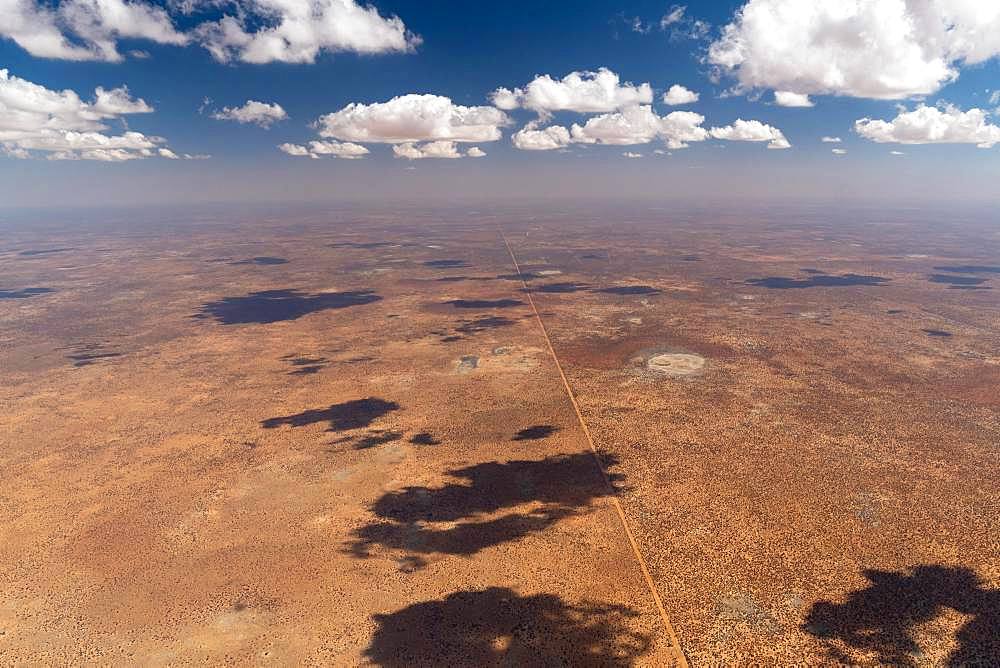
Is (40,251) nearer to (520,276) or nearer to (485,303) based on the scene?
(520,276)

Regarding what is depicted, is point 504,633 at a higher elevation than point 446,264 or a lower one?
lower

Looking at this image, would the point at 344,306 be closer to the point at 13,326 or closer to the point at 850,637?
the point at 13,326

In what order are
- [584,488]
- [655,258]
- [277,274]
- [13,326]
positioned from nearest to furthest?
1. [584,488]
2. [13,326]
3. [277,274]
4. [655,258]

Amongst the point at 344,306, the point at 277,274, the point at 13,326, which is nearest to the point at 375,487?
the point at 344,306

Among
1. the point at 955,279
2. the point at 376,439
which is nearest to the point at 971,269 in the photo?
the point at 955,279

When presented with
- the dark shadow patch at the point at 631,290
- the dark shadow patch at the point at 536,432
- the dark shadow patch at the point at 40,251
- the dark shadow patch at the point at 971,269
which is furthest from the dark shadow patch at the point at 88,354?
the dark shadow patch at the point at 971,269

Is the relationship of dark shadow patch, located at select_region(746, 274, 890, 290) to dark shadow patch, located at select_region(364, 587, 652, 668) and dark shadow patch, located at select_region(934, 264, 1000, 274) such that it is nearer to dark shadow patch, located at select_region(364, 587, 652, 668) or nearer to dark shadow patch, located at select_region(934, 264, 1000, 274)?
dark shadow patch, located at select_region(934, 264, 1000, 274)

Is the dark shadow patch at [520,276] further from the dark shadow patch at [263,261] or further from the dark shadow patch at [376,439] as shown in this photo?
the dark shadow patch at [376,439]

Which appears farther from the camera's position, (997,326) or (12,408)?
(997,326)
